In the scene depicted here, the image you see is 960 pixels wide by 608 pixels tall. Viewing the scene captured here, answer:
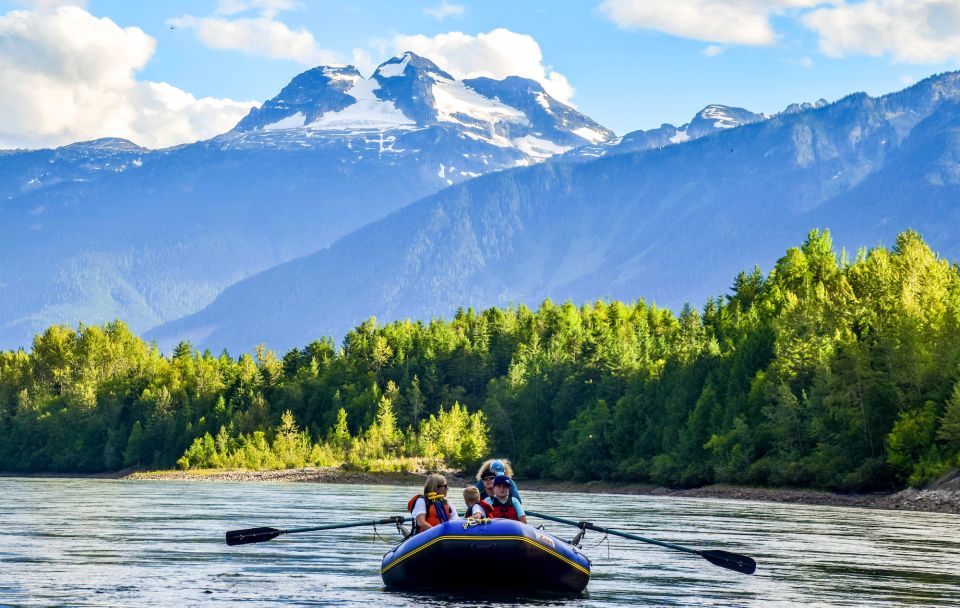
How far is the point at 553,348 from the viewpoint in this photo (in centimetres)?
17938

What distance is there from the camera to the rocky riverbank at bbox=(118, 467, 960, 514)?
9007cm

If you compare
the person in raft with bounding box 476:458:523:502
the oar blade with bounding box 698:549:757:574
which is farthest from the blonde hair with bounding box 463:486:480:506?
the oar blade with bounding box 698:549:757:574

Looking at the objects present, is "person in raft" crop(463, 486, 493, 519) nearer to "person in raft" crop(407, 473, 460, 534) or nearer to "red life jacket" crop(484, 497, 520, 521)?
"red life jacket" crop(484, 497, 520, 521)

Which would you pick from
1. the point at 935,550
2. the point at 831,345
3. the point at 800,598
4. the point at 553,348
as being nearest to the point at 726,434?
the point at 831,345

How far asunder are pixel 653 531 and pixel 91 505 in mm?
36307

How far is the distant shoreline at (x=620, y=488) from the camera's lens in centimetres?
9056

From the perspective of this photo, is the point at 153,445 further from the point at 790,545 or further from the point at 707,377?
the point at 790,545

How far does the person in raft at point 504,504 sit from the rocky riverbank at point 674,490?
5362 centimetres

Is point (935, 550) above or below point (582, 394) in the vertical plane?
below

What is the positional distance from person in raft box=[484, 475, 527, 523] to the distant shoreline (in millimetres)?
53508

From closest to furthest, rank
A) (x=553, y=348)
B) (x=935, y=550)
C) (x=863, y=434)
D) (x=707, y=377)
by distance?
(x=935, y=550), (x=863, y=434), (x=707, y=377), (x=553, y=348)

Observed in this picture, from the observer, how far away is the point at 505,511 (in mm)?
38156

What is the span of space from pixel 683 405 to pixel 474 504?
10068 cm

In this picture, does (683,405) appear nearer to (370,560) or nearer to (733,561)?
(370,560)
